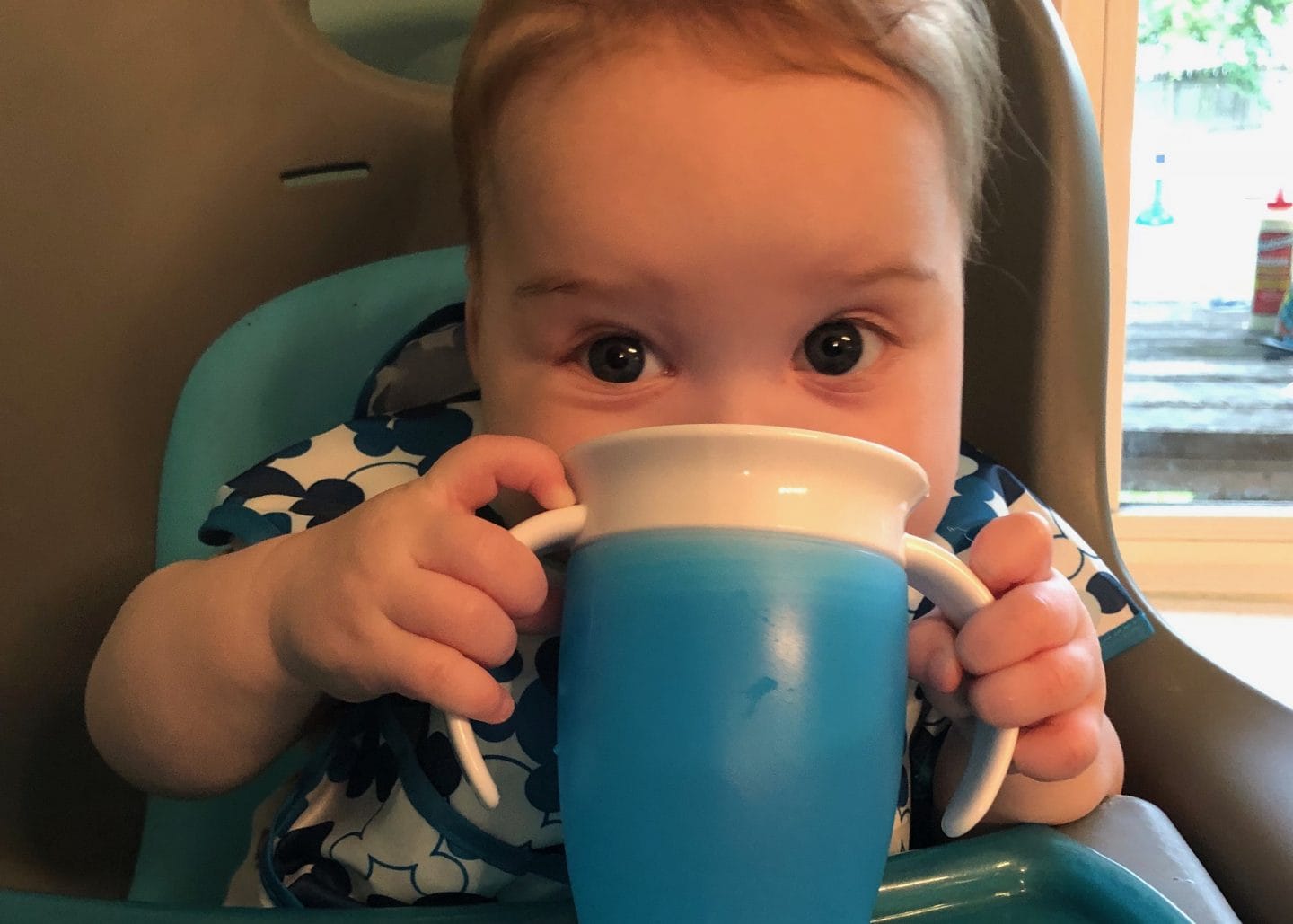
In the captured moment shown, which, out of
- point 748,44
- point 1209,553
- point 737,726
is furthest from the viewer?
point 1209,553

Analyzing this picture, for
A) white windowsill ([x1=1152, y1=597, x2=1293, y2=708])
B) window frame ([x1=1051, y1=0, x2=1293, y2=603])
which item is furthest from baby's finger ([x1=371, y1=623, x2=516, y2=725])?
window frame ([x1=1051, y1=0, x2=1293, y2=603])

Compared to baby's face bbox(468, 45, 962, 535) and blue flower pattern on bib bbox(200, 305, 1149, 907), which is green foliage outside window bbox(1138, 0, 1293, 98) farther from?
baby's face bbox(468, 45, 962, 535)

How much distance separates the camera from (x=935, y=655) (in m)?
0.50

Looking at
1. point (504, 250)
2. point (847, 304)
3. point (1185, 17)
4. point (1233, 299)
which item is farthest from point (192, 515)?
point (1233, 299)

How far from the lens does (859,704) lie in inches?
14.6

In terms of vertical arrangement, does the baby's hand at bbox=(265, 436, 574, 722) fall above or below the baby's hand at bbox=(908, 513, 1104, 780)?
above

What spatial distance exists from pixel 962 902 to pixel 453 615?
262 millimetres

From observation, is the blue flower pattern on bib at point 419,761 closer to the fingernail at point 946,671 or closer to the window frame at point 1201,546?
the fingernail at point 946,671

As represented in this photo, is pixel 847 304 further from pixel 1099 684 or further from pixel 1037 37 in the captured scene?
pixel 1037 37

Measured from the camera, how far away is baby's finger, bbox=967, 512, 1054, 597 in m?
0.50

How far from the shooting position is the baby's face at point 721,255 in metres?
0.54

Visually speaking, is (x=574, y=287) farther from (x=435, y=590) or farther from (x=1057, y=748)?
(x=1057, y=748)

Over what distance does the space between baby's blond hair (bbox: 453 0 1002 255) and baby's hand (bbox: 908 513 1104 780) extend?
24cm

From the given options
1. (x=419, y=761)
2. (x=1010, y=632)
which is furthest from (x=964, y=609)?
(x=419, y=761)
